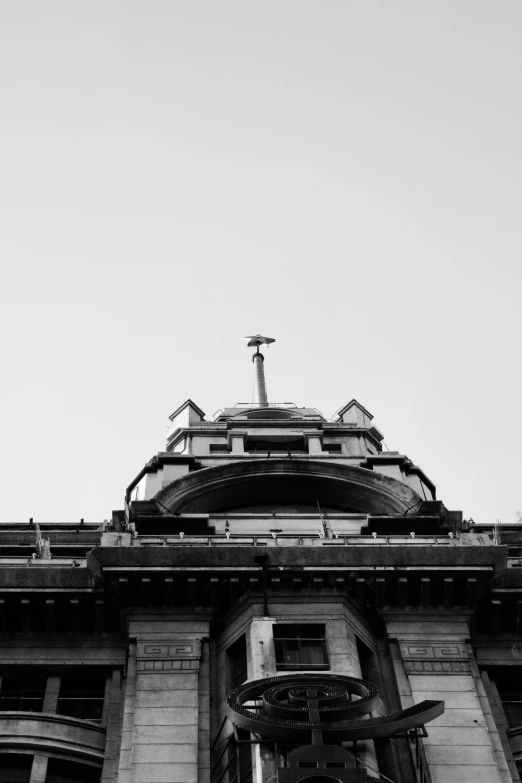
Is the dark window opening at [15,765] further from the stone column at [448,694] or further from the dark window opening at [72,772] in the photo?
the stone column at [448,694]

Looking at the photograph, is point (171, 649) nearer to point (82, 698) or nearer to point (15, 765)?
point (82, 698)

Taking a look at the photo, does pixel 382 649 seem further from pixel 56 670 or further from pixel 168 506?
pixel 168 506

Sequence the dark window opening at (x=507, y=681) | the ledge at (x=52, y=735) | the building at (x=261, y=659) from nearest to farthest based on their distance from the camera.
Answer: the building at (x=261, y=659) → the ledge at (x=52, y=735) → the dark window opening at (x=507, y=681)

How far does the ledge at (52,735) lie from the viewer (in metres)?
33.7

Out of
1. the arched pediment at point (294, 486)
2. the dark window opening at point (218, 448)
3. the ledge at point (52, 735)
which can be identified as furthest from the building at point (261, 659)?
the dark window opening at point (218, 448)

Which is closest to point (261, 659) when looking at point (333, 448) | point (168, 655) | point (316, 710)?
point (168, 655)

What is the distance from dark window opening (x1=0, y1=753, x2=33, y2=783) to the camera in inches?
1313

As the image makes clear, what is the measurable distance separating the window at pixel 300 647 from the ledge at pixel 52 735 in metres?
5.42

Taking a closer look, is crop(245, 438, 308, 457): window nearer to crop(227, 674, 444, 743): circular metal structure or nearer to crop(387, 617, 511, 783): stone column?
crop(387, 617, 511, 783): stone column

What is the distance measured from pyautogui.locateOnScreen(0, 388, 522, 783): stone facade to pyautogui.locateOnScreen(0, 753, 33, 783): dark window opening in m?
0.04

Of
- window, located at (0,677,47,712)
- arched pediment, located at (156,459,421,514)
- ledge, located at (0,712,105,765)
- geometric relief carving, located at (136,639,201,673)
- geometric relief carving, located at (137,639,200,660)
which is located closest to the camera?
ledge, located at (0,712,105,765)

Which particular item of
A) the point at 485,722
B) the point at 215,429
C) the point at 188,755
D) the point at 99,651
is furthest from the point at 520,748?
the point at 215,429

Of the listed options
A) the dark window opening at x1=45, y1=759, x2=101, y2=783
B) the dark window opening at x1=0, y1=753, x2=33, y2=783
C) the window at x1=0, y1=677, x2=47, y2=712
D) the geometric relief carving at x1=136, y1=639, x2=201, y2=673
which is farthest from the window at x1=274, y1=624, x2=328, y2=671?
the dark window opening at x1=0, y1=753, x2=33, y2=783

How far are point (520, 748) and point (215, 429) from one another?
2583 centimetres
